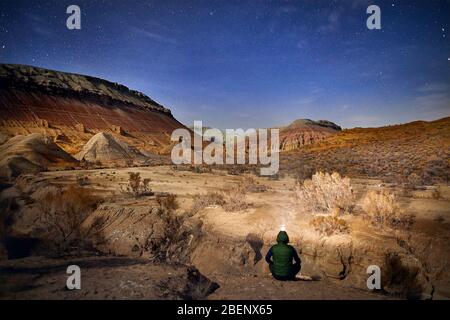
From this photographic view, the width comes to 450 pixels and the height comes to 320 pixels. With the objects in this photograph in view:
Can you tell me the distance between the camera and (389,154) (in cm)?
2402

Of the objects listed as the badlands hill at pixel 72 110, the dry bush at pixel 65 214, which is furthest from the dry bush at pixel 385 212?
the badlands hill at pixel 72 110

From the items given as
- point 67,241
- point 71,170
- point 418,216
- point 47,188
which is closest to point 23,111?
point 71,170

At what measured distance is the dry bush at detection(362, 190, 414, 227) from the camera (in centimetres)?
839

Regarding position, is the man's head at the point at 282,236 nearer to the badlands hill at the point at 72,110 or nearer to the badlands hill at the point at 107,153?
the badlands hill at the point at 107,153

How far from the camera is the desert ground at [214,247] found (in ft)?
19.4

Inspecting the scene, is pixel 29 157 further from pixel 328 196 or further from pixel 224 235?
pixel 328 196

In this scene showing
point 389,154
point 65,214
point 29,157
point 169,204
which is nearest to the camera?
point 65,214

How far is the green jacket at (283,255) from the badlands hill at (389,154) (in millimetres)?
11410

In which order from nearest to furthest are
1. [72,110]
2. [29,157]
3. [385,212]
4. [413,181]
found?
[385,212]
[413,181]
[29,157]
[72,110]

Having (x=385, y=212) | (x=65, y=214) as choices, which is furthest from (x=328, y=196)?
(x=65, y=214)

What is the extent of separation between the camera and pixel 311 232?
852cm

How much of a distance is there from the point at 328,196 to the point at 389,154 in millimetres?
16809

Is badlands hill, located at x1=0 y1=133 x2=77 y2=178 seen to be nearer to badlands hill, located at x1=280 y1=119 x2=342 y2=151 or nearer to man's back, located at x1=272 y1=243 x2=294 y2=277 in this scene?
man's back, located at x1=272 y1=243 x2=294 y2=277
